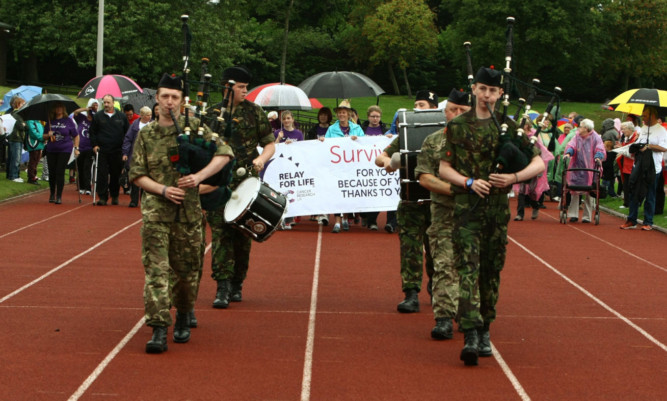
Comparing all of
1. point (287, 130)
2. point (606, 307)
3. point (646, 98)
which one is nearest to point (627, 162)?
point (646, 98)

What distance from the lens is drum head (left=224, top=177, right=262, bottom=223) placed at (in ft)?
30.8

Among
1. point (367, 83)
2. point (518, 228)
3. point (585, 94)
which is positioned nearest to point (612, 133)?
point (367, 83)

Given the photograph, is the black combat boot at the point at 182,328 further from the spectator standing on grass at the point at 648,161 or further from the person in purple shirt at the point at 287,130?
the spectator standing on grass at the point at 648,161

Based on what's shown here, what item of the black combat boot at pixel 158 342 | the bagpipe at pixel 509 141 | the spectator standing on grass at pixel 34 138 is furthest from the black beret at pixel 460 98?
the spectator standing on grass at pixel 34 138

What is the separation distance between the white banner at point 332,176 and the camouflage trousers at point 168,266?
9.19 meters

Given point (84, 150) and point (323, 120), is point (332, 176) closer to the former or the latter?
point (323, 120)

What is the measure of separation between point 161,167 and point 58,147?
523 inches

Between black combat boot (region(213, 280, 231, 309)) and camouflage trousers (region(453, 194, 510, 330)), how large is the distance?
3006 mm

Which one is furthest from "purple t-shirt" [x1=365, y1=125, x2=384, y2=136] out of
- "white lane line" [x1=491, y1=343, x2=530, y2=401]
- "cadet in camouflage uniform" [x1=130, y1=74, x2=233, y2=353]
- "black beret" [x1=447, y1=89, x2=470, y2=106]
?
"cadet in camouflage uniform" [x1=130, y1=74, x2=233, y2=353]

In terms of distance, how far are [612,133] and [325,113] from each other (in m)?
10.2

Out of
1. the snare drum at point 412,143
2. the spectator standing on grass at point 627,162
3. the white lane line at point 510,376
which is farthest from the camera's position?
the spectator standing on grass at point 627,162

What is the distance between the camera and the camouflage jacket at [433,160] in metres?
8.68

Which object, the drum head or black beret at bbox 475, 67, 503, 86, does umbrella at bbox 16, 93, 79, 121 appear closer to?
the drum head

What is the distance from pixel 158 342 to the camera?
7992mm
